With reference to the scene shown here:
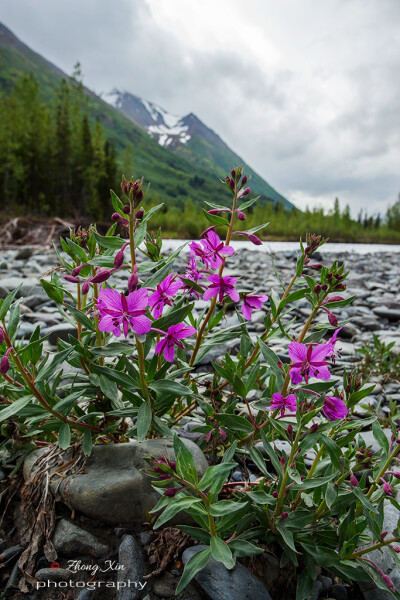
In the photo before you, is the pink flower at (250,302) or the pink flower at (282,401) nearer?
the pink flower at (282,401)

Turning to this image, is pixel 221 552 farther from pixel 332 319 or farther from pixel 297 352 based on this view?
pixel 332 319

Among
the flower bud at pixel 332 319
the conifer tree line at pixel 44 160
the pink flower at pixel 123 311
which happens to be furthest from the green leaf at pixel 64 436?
the conifer tree line at pixel 44 160

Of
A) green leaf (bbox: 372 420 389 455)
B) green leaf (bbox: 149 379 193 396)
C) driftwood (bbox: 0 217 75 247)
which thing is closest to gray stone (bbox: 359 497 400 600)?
green leaf (bbox: 372 420 389 455)

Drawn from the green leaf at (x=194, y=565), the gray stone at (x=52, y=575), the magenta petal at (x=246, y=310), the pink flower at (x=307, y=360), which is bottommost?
the gray stone at (x=52, y=575)

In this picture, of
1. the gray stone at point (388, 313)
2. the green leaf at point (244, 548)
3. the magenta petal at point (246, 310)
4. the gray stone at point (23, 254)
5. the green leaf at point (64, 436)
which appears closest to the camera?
the green leaf at point (244, 548)

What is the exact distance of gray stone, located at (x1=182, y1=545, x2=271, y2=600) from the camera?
1.20 meters

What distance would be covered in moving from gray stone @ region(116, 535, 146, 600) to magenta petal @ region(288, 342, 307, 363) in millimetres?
930

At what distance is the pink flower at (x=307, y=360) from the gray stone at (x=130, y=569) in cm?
88

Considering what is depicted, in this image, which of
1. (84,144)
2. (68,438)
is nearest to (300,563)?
(68,438)

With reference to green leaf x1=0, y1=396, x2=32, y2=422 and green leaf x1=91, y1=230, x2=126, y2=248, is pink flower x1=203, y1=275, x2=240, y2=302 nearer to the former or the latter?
green leaf x1=91, y1=230, x2=126, y2=248

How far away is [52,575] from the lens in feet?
4.47

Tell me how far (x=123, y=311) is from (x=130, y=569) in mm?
940

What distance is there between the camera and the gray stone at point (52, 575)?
136 cm

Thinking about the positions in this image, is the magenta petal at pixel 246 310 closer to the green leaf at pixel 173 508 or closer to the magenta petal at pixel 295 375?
the magenta petal at pixel 295 375
